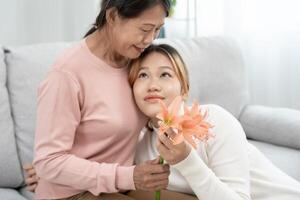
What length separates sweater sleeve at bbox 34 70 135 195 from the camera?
1312mm

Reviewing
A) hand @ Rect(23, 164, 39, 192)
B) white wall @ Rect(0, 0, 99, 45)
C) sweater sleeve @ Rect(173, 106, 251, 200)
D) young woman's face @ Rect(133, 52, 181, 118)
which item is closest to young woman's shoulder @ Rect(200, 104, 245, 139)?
sweater sleeve @ Rect(173, 106, 251, 200)

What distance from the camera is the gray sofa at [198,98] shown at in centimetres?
175

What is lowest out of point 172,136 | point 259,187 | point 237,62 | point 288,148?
point 288,148

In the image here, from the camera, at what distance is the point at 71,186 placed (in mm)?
1384

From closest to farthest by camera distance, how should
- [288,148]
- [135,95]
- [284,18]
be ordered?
[135,95] < [288,148] < [284,18]

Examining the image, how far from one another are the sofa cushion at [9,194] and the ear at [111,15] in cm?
71

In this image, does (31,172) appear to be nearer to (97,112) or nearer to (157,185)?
(97,112)

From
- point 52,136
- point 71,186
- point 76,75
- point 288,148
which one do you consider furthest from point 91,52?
point 288,148

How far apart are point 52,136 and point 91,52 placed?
0.89 ft

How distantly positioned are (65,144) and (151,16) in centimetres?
42

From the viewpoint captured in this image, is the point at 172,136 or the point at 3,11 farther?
the point at 3,11

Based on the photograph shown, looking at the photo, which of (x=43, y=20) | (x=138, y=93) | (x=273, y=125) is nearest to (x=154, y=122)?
(x=138, y=93)

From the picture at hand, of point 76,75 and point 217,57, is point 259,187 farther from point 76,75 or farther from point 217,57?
point 217,57

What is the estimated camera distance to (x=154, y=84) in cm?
140
